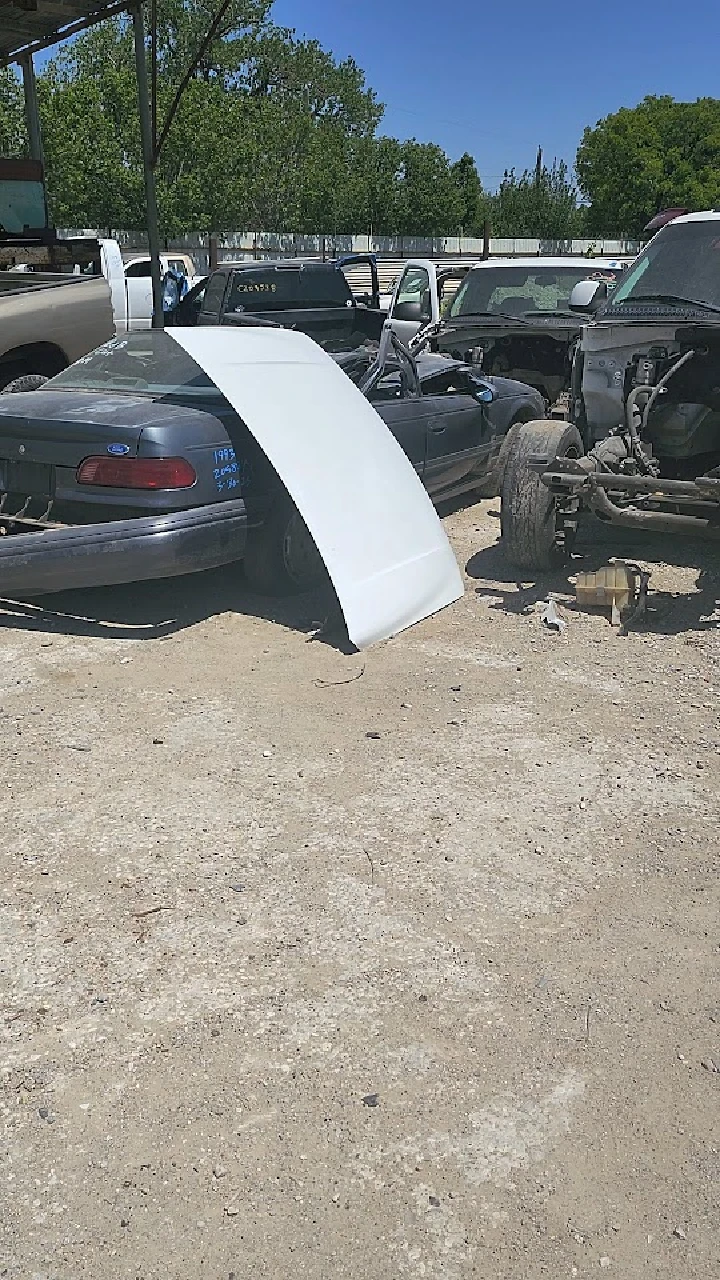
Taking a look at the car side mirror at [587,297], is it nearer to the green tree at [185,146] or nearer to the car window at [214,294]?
the car window at [214,294]

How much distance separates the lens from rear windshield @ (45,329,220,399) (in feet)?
19.8

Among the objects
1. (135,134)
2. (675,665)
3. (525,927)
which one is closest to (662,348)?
(675,665)

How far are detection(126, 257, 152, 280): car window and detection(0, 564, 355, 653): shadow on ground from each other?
38.9ft

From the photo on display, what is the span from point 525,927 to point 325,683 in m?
1.95

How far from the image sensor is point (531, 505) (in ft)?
20.5

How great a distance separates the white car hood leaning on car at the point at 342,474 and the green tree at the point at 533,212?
53.6 m

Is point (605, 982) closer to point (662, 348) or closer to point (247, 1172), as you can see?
point (247, 1172)

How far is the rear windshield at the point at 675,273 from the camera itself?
22.3 ft

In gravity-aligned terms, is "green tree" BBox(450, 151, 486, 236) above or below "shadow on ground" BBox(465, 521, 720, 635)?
above

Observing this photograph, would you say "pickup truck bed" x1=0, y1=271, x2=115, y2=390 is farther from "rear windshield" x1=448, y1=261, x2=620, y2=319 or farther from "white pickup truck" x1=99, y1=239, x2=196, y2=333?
"rear windshield" x1=448, y1=261, x2=620, y2=319

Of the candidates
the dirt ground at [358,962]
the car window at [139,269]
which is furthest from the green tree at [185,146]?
the dirt ground at [358,962]

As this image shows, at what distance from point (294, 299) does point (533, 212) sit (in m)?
49.4

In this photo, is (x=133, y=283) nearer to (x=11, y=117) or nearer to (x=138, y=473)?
(x=138, y=473)

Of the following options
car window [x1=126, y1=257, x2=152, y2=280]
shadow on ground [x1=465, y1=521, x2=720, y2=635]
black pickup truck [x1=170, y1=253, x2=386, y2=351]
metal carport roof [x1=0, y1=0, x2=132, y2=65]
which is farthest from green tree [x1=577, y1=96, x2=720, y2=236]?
shadow on ground [x1=465, y1=521, x2=720, y2=635]
